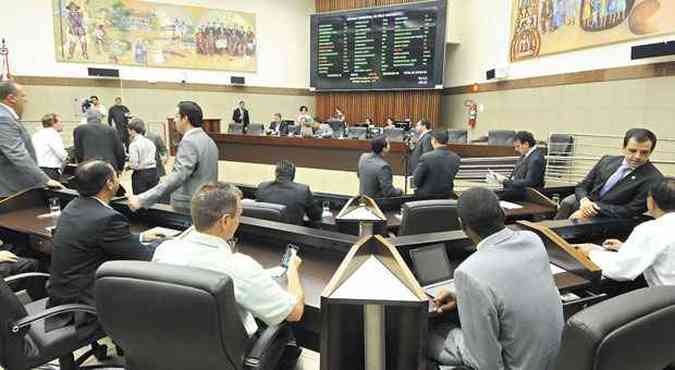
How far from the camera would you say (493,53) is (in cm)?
1020

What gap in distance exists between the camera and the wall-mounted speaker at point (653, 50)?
5.89 metres

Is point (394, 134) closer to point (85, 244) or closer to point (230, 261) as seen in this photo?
point (85, 244)

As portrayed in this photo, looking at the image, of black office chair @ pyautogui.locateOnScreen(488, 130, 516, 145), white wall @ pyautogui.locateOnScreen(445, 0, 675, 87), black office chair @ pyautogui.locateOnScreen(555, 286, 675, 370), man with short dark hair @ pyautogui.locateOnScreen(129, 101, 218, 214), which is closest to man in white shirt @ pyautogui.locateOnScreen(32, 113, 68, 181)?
man with short dark hair @ pyautogui.locateOnScreen(129, 101, 218, 214)

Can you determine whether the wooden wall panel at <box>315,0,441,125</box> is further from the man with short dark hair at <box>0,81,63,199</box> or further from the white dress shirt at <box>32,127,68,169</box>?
the man with short dark hair at <box>0,81,63,199</box>

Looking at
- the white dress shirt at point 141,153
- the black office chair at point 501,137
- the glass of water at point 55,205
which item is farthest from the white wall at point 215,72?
the glass of water at point 55,205

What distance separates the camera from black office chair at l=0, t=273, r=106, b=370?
1745mm

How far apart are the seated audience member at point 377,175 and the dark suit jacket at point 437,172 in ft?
0.92

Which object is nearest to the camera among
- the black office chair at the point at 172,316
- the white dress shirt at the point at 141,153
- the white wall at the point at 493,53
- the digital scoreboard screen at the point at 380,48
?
the black office chair at the point at 172,316

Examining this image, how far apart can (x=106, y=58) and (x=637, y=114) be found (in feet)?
37.1

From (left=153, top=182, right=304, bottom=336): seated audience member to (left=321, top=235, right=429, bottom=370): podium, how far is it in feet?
0.66

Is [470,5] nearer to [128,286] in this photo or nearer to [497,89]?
[497,89]

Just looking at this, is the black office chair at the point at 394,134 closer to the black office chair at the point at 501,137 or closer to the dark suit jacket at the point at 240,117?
the black office chair at the point at 501,137

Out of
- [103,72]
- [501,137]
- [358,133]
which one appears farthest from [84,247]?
[103,72]

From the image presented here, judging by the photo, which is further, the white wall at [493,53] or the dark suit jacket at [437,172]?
the white wall at [493,53]
